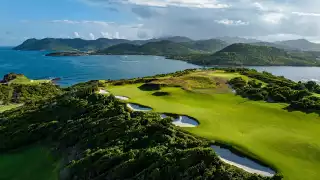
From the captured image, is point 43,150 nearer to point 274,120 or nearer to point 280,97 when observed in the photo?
point 274,120

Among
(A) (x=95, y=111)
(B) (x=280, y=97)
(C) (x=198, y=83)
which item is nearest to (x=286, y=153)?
(B) (x=280, y=97)

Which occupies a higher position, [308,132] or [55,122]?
[308,132]

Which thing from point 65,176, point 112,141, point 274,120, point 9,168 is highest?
point 274,120

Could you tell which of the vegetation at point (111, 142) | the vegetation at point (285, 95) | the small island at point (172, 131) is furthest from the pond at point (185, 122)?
the vegetation at point (285, 95)

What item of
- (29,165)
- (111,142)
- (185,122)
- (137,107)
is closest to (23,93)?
(137,107)

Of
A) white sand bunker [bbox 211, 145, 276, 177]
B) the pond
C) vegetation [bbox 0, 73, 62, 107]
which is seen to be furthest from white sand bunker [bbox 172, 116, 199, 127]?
vegetation [bbox 0, 73, 62, 107]

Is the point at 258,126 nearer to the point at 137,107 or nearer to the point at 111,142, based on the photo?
the point at 111,142
